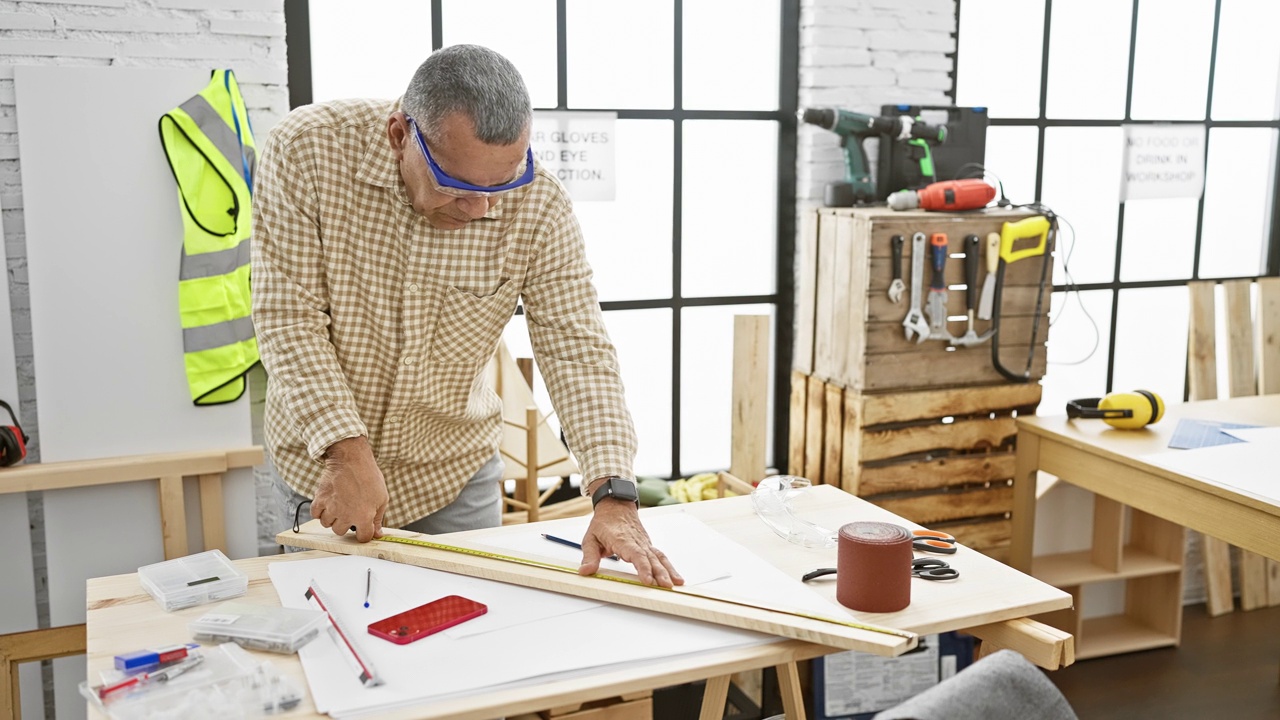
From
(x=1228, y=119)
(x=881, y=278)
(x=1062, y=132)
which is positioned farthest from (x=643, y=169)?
(x=1228, y=119)

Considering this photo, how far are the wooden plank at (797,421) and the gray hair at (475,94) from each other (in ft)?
5.72

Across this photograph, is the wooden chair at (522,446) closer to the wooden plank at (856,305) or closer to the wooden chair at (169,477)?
the wooden chair at (169,477)

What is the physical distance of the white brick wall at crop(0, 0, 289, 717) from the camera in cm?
235

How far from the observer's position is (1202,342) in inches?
144

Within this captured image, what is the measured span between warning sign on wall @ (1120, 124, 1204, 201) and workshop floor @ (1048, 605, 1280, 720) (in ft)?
5.10

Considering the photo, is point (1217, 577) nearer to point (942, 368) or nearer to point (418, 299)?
point (942, 368)

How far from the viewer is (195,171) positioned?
94.6 inches

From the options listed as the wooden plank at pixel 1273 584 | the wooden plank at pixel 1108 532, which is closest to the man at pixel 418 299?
the wooden plank at pixel 1108 532

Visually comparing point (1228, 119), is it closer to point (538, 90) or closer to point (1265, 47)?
point (1265, 47)

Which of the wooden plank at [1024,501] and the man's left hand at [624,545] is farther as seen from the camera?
the wooden plank at [1024,501]

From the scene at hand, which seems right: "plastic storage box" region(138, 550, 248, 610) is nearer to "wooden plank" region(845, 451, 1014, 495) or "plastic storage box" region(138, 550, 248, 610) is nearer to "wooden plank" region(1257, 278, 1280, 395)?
"wooden plank" region(845, 451, 1014, 495)

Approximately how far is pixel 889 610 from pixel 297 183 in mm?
1168

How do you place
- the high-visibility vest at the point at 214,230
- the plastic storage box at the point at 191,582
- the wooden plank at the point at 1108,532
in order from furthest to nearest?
the wooden plank at the point at 1108,532 → the high-visibility vest at the point at 214,230 → the plastic storage box at the point at 191,582

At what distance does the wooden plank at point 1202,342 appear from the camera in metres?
3.64
